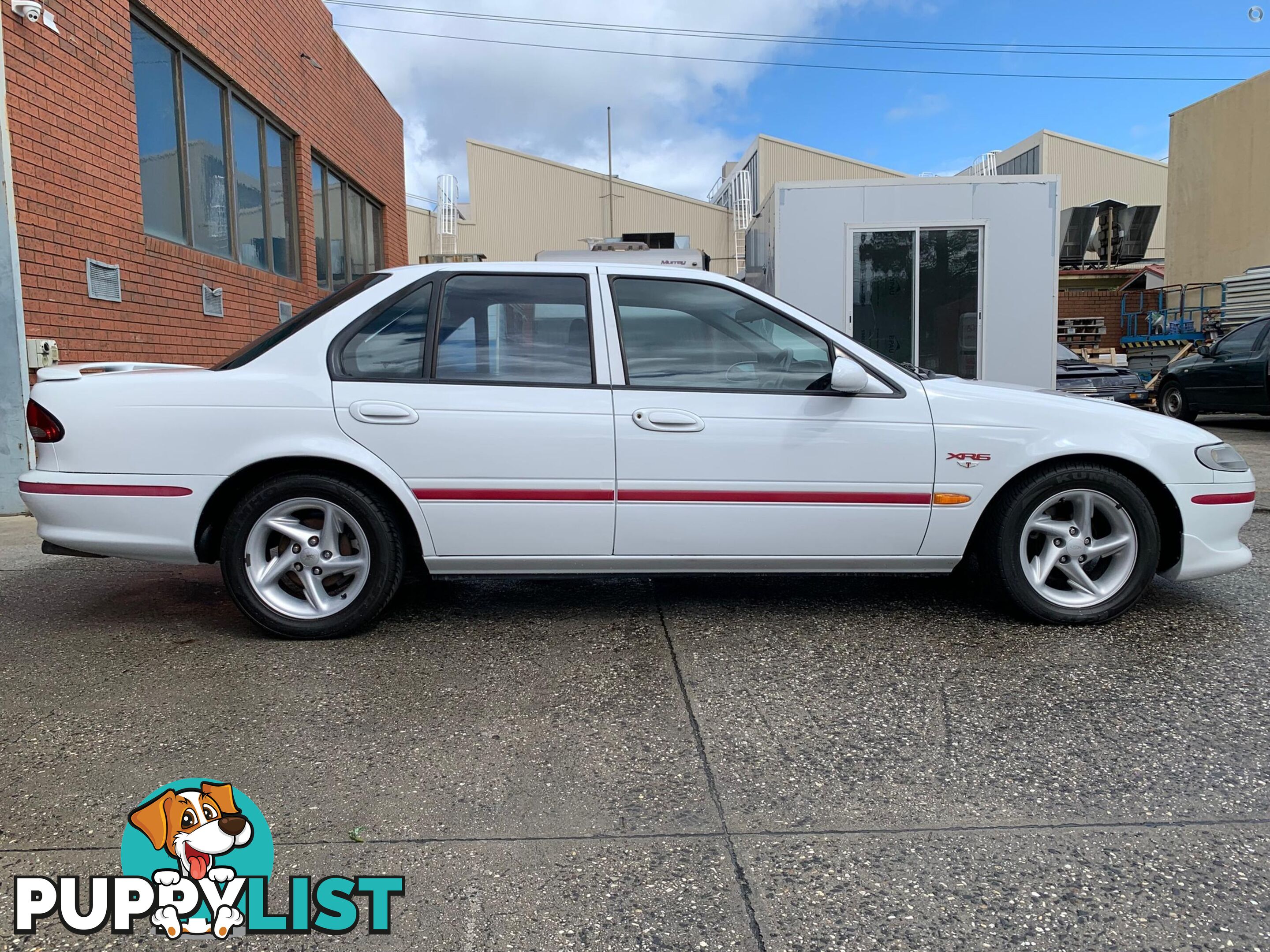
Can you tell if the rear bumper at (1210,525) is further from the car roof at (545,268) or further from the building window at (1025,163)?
the building window at (1025,163)

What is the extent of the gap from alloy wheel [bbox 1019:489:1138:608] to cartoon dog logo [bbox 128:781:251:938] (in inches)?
127

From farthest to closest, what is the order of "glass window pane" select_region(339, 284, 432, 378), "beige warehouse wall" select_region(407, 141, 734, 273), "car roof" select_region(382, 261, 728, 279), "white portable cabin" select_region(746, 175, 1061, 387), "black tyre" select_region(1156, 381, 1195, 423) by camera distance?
"beige warehouse wall" select_region(407, 141, 734, 273)
"black tyre" select_region(1156, 381, 1195, 423)
"white portable cabin" select_region(746, 175, 1061, 387)
"car roof" select_region(382, 261, 728, 279)
"glass window pane" select_region(339, 284, 432, 378)

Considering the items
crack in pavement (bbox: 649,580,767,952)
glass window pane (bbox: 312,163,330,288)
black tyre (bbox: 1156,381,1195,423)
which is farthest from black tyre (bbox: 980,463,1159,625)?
black tyre (bbox: 1156,381,1195,423)

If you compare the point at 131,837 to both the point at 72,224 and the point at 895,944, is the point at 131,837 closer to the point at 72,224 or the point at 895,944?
the point at 895,944

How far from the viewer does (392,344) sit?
159 inches

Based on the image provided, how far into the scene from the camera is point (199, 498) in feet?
12.8

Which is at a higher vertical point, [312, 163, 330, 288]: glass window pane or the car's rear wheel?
[312, 163, 330, 288]: glass window pane

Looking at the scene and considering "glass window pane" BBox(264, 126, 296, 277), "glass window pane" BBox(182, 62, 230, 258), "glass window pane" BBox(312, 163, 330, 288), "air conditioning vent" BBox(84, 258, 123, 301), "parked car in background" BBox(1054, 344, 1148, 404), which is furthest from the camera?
"parked car in background" BBox(1054, 344, 1148, 404)

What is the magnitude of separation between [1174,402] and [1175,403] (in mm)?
18

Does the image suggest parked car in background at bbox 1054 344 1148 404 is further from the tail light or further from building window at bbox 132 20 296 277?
the tail light

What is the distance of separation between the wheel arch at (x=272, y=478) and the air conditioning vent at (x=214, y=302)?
532 centimetres

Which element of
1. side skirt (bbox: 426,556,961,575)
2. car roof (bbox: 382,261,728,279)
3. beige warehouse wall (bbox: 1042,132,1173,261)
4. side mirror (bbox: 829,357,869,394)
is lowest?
side skirt (bbox: 426,556,961,575)

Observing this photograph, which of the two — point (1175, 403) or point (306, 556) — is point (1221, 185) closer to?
point (1175, 403)

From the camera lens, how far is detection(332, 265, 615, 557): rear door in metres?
3.92
